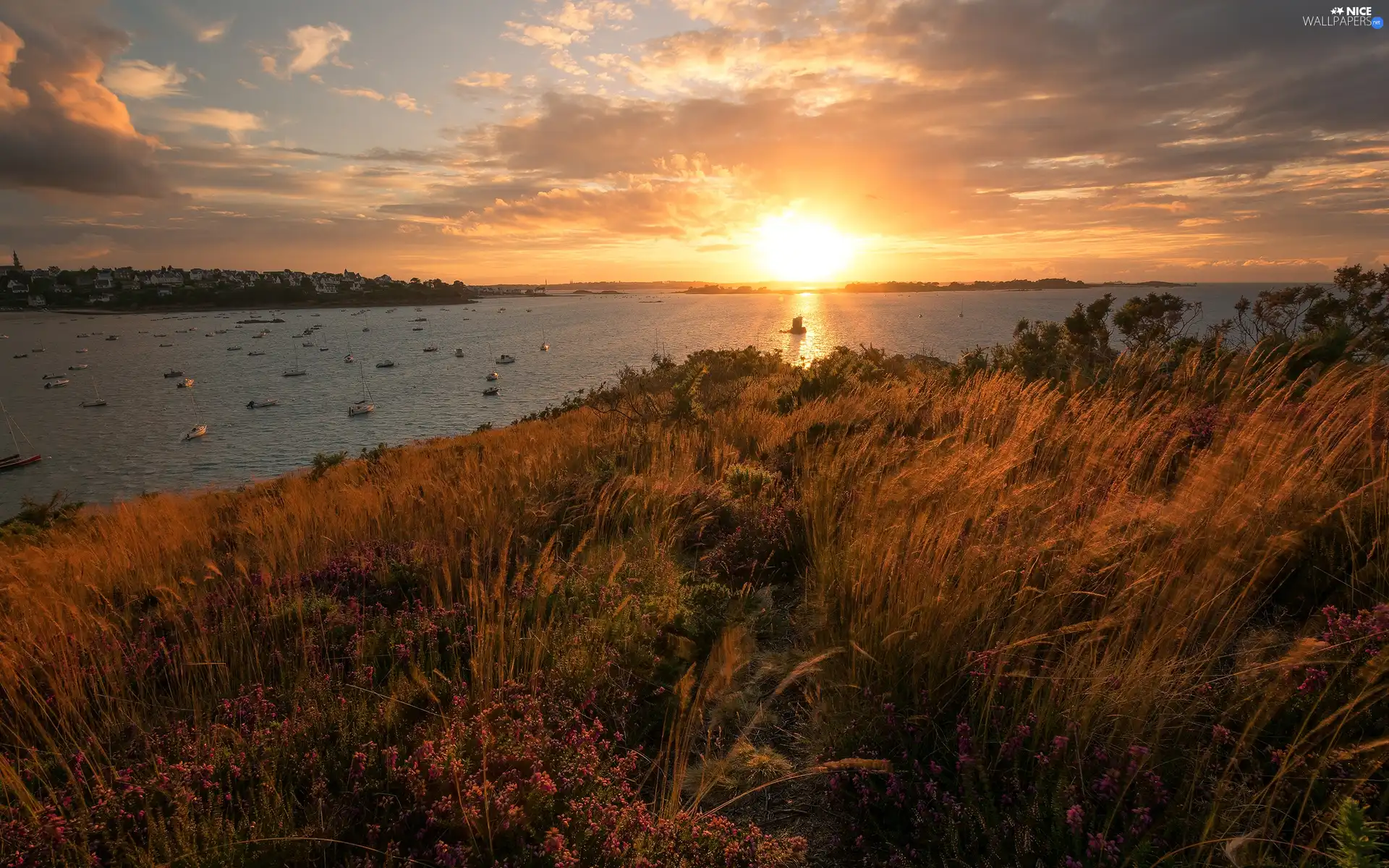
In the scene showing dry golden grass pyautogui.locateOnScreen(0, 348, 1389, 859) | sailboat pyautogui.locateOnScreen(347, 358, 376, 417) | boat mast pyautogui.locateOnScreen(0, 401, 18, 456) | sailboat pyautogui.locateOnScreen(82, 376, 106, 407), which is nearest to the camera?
dry golden grass pyautogui.locateOnScreen(0, 348, 1389, 859)

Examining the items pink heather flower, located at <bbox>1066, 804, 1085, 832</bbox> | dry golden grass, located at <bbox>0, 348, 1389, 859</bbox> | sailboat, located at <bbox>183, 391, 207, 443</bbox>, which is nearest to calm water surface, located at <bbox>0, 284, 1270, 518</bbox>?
sailboat, located at <bbox>183, 391, 207, 443</bbox>

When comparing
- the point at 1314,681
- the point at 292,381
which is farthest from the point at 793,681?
the point at 292,381

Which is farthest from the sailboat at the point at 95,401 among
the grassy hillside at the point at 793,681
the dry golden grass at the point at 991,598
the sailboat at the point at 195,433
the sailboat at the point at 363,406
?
the grassy hillside at the point at 793,681

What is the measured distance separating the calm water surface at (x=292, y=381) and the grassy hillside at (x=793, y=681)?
35.8 meters

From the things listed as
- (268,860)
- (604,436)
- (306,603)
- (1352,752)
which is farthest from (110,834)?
(604,436)

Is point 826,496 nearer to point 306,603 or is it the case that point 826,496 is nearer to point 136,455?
point 306,603

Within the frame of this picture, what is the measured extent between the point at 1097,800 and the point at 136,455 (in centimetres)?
A: 5765

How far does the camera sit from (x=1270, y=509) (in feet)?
12.1

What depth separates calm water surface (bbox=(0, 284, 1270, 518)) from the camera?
41406mm

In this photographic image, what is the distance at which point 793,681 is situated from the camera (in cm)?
383

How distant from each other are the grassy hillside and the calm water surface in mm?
35798

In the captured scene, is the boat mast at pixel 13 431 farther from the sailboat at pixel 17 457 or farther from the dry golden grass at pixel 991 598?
the dry golden grass at pixel 991 598

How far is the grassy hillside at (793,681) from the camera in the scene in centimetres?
246

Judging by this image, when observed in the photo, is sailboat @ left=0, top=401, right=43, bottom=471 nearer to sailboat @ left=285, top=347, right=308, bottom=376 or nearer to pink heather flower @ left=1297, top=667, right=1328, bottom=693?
sailboat @ left=285, top=347, right=308, bottom=376
